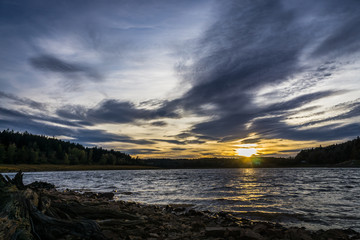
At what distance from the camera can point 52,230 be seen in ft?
23.5

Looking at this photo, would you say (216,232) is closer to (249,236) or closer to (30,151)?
(249,236)

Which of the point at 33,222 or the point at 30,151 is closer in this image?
the point at 33,222

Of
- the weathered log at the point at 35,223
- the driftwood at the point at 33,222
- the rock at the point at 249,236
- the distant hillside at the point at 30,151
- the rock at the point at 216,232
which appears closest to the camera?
the driftwood at the point at 33,222

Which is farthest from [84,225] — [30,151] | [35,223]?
[30,151]

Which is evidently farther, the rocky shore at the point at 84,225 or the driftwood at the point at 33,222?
the rocky shore at the point at 84,225

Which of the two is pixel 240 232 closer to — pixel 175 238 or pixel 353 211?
pixel 175 238

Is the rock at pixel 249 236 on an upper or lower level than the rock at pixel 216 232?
upper

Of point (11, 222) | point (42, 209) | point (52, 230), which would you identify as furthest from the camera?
point (42, 209)

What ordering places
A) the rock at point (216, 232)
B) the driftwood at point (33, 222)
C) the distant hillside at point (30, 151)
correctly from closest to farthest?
the driftwood at point (33, 222) < the rock at point (216, 232) < the distant hillside at point (30, 151)

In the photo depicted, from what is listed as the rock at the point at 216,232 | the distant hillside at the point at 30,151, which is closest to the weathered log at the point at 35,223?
the rock at the point at 216,232

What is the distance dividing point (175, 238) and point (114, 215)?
10.8ft

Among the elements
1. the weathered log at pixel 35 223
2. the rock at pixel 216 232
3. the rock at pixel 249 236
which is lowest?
the rock at pixel 216 232

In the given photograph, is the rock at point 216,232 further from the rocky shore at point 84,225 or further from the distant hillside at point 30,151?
the distant hillside at point 30,151

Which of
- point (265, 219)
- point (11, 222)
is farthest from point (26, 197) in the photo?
point (265, 219)
